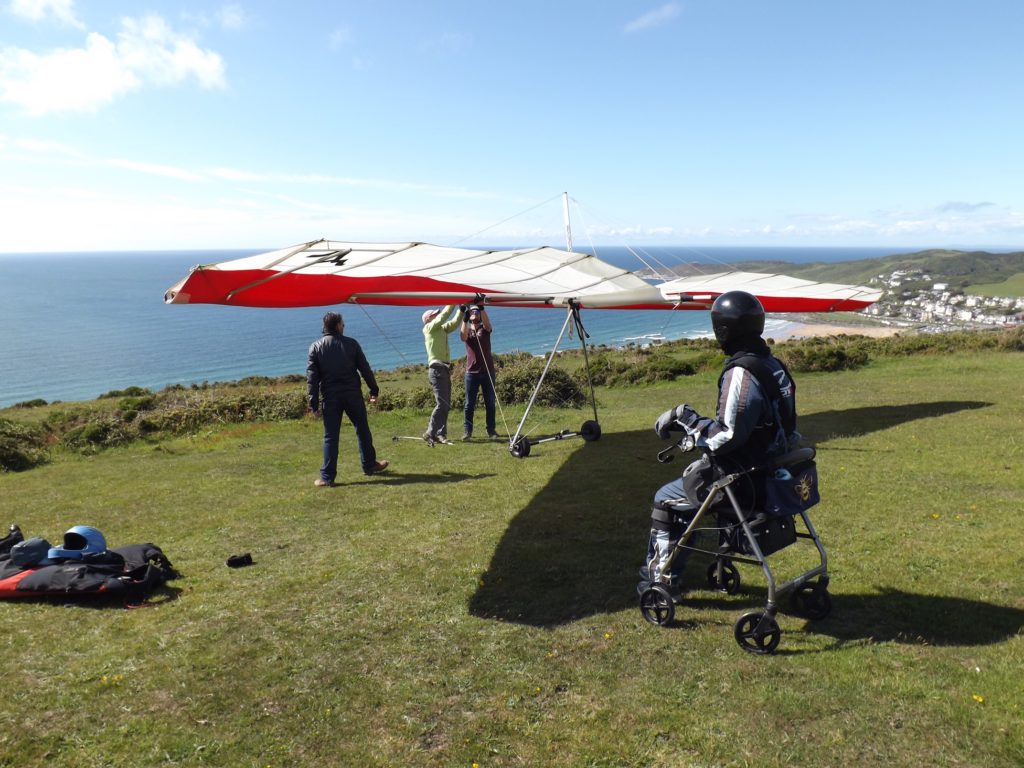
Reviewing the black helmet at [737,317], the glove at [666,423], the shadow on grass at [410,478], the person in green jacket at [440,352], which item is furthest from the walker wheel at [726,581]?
the person in green jacket at [440,352]

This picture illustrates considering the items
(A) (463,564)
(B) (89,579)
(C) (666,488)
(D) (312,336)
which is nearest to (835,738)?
(C) (666,488)

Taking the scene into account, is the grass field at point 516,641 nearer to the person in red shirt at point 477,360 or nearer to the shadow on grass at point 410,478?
the shadow on grass at point 410,478

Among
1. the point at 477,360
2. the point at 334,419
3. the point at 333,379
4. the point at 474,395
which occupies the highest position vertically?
the point at 333,379

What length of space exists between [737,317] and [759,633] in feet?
6.53

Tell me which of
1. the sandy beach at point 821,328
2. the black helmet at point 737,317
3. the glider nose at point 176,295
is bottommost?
the sandy beach at point 821,328

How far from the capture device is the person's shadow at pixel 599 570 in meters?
4.33

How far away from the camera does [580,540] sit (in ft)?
20.9

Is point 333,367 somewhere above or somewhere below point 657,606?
above

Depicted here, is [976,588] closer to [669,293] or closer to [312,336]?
[669,293]

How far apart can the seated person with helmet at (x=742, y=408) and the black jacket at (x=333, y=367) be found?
18.1 ft

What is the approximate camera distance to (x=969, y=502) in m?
6.81

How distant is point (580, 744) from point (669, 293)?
8.14 metres

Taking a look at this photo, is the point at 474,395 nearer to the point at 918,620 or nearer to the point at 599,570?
the point at 599,570

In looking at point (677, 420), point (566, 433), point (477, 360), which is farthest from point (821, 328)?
point (677, 420)
